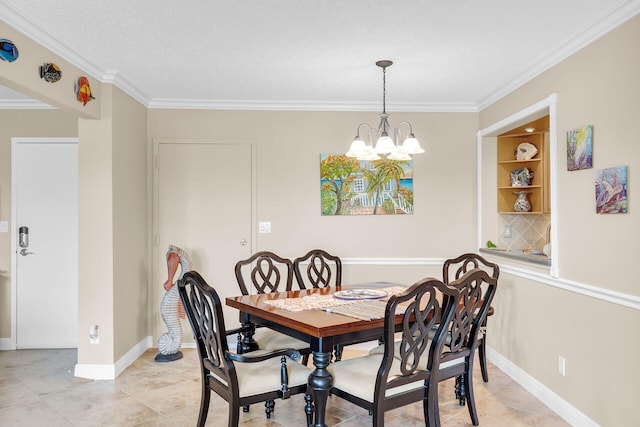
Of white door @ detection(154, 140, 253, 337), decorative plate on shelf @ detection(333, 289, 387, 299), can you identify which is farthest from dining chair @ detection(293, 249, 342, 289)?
white door @ detection(154, 140, 253, 337)

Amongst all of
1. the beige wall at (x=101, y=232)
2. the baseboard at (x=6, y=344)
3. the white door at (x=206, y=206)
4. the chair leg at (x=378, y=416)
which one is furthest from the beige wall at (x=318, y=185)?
the baseboard at (x=6, y=344)

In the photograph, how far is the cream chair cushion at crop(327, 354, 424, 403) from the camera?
7.52ft

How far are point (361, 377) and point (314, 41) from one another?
199cm

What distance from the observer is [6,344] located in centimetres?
433

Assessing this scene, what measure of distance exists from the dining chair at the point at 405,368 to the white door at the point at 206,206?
2.19 m

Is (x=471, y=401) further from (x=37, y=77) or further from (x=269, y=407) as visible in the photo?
(x=37, y=77)

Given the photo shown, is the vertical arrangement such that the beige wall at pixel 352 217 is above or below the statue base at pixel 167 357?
above

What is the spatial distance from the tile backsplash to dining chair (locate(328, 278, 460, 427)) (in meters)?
2.15

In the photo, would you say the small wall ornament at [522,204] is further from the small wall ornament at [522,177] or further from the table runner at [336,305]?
the table runner at [336,305]

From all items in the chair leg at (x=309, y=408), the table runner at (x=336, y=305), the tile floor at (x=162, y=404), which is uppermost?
the table runner at (x=336, y=305)

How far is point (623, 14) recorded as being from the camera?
7.82 ft

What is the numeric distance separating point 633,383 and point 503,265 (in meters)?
1.60

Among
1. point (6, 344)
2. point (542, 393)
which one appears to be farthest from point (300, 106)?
point (6, 344)

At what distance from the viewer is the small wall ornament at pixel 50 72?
113 inches
